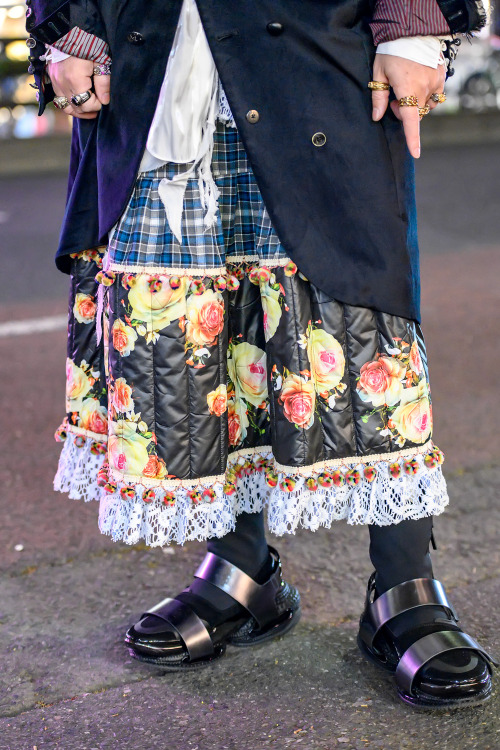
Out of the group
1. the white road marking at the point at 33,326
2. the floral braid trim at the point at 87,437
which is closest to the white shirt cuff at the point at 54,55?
the floral braid trim at the point at 87,437

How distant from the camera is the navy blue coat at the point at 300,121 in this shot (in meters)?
1.62

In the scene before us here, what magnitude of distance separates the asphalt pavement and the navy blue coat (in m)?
0.73

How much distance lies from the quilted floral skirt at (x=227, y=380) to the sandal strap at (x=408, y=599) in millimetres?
153

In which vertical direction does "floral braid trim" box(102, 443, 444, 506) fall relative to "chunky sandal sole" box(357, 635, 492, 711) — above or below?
above

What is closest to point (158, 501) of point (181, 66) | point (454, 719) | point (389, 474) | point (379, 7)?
point (389, 474)

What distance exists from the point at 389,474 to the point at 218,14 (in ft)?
2.80

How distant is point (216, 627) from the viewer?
1.93 m

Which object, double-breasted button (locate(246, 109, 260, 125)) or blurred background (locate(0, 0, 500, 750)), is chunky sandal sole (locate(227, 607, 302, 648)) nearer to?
blurred background (locate(0, 0, 500, 750))

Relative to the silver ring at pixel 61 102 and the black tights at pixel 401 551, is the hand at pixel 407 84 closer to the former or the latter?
the silver ring at pixel 61 102

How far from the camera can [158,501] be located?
5.74 feet

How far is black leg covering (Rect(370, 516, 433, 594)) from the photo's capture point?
180 cm

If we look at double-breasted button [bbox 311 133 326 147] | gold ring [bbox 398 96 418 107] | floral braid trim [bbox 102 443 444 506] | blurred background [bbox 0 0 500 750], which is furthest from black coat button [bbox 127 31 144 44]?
floral braid trim [bbox 102 443 444 506]

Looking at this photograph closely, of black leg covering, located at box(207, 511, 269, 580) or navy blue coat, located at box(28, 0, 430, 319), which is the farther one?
black leg covering, located at box(207, 511, 269, 580)

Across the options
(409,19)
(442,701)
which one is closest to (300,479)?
(442,701)
